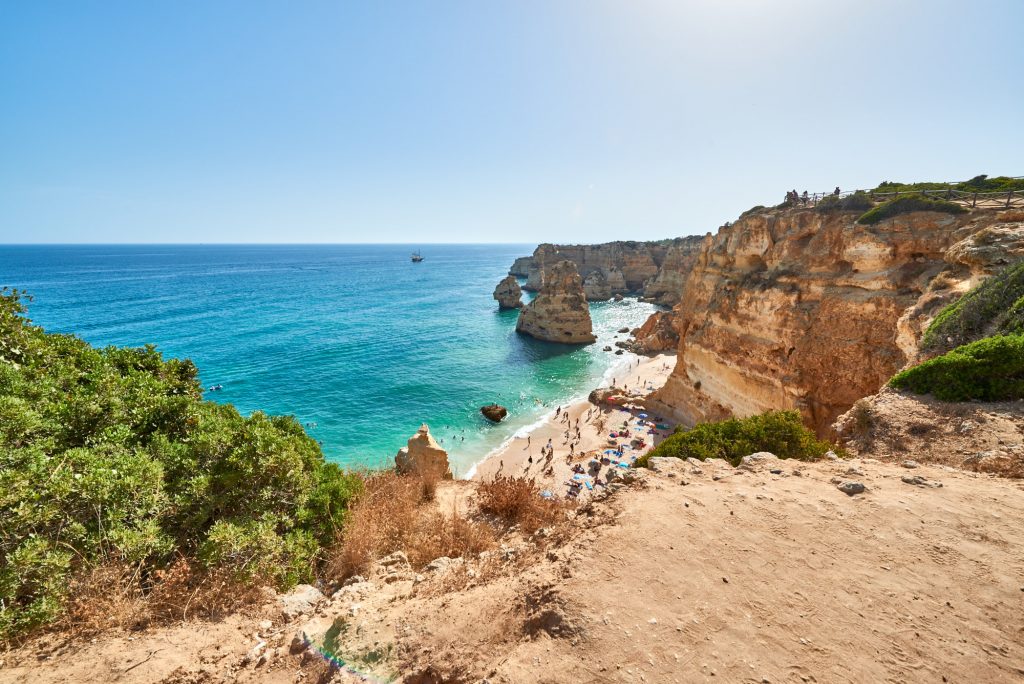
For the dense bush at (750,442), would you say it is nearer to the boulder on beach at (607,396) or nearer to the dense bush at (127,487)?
the dense bush at (127,487)

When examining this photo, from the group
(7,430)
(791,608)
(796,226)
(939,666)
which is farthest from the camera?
(796,226)

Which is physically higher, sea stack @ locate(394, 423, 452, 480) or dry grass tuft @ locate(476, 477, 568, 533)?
dry grass tuft @ locate(476, 477, 568, 533)

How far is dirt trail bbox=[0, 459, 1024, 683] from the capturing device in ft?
14.2

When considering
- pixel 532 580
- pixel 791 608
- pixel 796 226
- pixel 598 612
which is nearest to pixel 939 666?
pixel 791 608

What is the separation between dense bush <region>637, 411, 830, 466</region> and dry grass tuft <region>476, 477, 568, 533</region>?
8.77 feet

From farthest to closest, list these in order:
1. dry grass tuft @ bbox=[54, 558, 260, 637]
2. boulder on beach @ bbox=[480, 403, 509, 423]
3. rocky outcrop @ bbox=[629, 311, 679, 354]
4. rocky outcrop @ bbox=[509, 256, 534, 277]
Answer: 1. rocky outcrop @ bbox=[509, 256, 534, 277]
2. rocky outcrop @ bbox=[629, 311, 679, 354]
3. boulder on beach @ bbox=[480, 403, 509, 423]
4. dry grass tuft @ bbox=[54, 558, 260, 637]

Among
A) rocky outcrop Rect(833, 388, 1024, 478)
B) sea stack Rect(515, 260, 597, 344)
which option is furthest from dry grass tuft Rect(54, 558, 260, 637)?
sea stack Rect(515, 260, 597, 344)

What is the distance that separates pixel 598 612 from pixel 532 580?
1.09 metres

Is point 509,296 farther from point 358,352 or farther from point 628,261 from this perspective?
point 628,261

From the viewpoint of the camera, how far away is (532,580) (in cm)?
577

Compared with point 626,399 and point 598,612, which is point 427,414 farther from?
point 598,612

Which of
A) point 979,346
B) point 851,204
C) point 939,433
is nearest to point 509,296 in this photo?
point 851,204

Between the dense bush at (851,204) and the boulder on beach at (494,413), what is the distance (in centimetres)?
2267

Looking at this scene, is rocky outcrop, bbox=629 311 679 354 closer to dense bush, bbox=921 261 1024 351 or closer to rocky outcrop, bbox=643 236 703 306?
rocky outcrop, bbox=643 236 703 306
